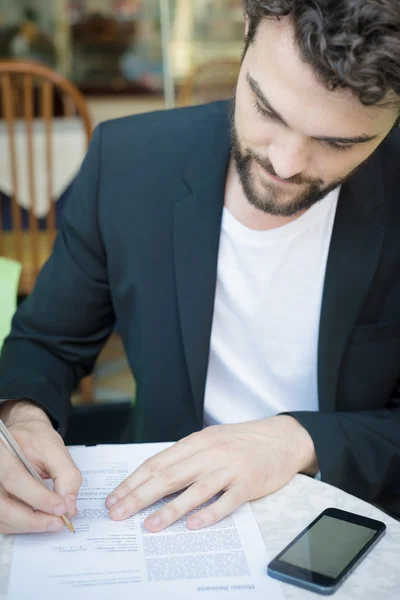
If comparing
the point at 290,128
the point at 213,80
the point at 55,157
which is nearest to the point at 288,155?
the point at 290,128

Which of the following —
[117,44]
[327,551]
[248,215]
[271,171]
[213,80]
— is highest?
[271,171]

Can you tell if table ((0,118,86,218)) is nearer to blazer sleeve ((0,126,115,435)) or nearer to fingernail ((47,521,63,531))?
blazer sleeve ((0,126,115,435))

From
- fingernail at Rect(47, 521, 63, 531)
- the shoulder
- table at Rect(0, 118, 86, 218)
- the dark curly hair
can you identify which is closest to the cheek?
the dark curly hair

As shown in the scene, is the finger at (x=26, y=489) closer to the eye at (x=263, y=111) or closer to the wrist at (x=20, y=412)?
the wrist at (x=20, y=412)

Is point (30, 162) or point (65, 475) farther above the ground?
point (65, 475)

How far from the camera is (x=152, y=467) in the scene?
81 cm

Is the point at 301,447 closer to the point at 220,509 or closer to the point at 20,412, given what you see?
the point at 220,509

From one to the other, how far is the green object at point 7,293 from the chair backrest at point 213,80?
2.46m

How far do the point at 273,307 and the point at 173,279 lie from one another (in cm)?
15

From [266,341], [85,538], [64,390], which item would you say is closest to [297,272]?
[266,341]

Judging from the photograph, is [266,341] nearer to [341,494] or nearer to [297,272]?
[297,272]

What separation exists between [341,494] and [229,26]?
4.40 metres

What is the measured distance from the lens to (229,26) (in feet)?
15.7

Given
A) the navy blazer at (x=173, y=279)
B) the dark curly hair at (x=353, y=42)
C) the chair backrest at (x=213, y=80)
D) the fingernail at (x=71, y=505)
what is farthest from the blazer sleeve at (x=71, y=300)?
the chair backrest at (x=213, y=80)
